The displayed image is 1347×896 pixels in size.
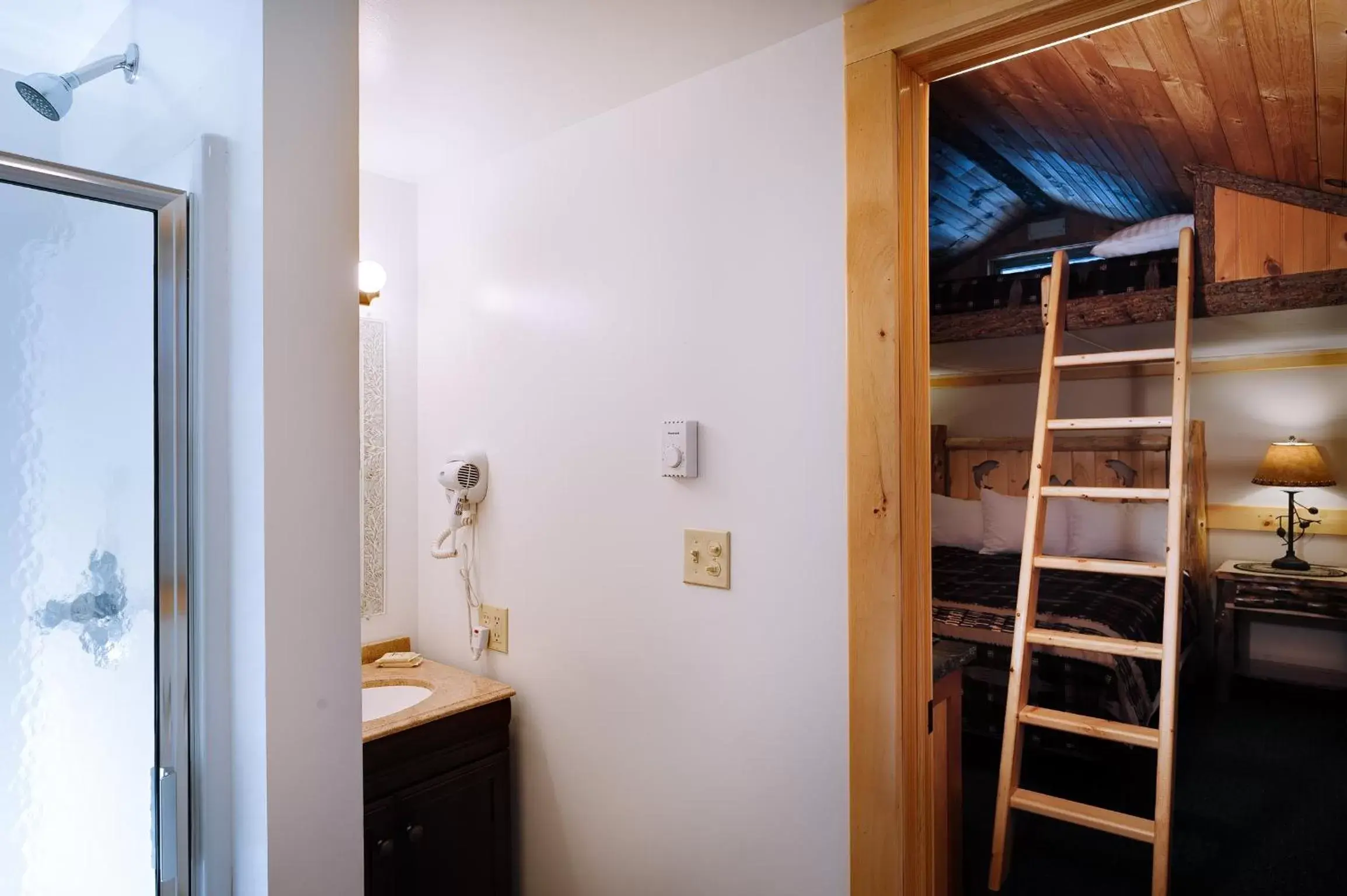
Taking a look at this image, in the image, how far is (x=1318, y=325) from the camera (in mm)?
3656

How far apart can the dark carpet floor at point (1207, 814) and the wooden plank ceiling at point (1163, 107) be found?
224 cm

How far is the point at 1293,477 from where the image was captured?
3988 mm

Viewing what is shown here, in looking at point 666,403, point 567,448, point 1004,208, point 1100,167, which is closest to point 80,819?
point 567,448

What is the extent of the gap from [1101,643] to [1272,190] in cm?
201

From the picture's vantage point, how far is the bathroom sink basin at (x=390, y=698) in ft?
6.44

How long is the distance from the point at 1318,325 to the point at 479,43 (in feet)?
13.6

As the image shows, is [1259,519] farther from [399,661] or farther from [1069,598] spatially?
[399,661]

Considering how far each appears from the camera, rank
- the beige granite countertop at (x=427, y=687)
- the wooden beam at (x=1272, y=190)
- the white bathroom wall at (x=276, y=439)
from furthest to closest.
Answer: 1. the wooden beam at (x=1272, y=190)
2. the beige granite countertop at (x=427, y=687)
3. the white bathroom wall at (x=276, y=439)

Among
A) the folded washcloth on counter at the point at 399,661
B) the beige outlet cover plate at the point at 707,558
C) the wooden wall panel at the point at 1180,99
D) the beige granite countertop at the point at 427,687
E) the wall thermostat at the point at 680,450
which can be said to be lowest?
the beige granite countertop at the point at 427,687

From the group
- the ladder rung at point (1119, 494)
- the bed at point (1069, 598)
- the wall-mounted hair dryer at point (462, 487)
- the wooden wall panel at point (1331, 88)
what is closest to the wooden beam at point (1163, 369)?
the bed at point (1069, 598)

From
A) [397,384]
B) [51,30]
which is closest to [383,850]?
[397,384]

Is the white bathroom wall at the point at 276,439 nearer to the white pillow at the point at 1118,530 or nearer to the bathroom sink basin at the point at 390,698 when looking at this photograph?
the bathroom sink basin at the point at 390,698

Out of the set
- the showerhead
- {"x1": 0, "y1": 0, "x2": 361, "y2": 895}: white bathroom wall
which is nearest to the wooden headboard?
{"x1": 0, "y1": 0, "x2": 361, "y2": 895}: white bathroom wall

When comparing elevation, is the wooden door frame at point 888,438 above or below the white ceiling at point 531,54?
below
